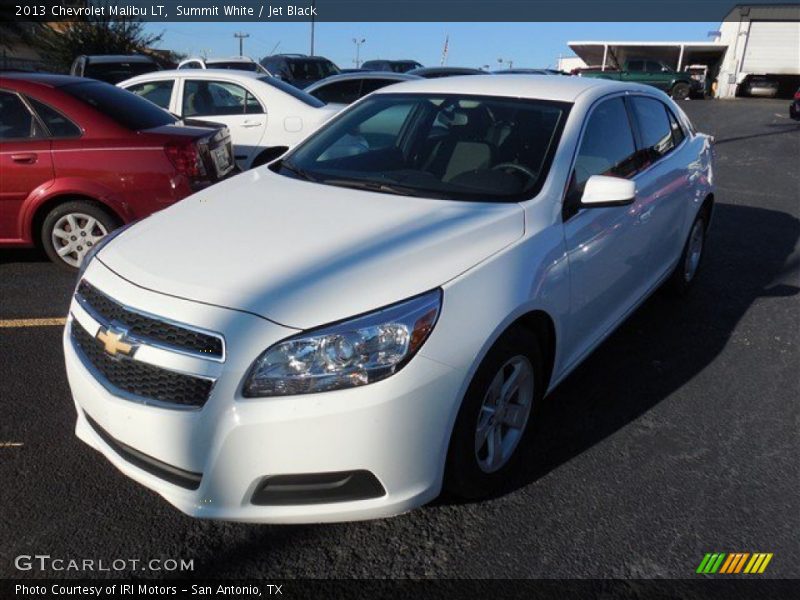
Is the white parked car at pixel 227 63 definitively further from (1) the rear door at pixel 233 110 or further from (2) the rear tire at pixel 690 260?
(2) the rear tire at pixel 690 260

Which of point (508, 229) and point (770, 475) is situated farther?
point (770, 475)

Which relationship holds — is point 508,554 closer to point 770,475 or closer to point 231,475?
point 231,475

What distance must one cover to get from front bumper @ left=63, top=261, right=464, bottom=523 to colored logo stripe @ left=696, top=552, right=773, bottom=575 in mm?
1050

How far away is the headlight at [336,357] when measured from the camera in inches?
81.5

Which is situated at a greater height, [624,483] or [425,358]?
[425,358]

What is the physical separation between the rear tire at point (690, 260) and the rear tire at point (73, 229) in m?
4.31

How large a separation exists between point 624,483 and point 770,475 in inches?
26.6

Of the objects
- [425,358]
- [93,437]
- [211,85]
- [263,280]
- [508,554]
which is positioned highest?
[211,85]

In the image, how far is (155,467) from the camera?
2.26 metres

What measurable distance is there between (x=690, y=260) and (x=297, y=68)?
1515 centimetres

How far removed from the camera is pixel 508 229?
8.69ft

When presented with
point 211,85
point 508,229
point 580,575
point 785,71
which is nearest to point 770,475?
point 580,575

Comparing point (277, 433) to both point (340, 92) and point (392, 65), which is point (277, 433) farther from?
point (392, 65)

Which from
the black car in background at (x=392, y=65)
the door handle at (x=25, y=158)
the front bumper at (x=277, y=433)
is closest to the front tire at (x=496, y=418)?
the front bumper at (x=277, y=433)
